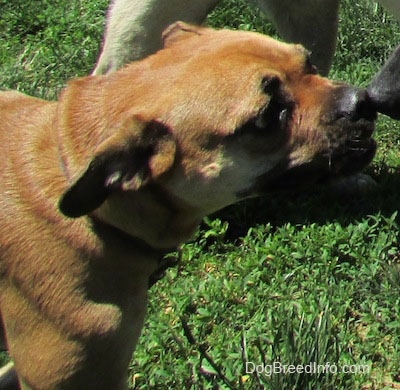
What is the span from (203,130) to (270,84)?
214 mm

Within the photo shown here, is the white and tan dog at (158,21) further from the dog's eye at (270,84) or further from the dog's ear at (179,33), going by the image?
the dog's eye at (270,84)

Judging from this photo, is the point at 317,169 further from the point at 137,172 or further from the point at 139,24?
the point at 139,24

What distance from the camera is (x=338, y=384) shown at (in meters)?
2.62

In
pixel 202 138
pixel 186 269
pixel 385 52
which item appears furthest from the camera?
pixel 385 52

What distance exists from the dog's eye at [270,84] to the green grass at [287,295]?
73cm

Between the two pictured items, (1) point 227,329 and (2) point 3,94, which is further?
(1) point 227,329

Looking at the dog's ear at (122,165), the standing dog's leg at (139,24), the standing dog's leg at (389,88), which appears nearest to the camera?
the dog's ear at (122,165)

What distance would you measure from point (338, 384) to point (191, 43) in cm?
109

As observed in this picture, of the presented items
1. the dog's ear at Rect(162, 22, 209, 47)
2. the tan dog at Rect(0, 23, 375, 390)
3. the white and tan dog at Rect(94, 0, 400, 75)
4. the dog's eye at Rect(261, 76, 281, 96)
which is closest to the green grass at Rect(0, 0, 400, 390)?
the tan dog at Rect(0, 23, 375, 390)

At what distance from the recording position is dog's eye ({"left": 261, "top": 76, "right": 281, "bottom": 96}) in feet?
7.53

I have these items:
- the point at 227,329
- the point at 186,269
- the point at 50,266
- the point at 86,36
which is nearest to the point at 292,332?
the point at 227,329

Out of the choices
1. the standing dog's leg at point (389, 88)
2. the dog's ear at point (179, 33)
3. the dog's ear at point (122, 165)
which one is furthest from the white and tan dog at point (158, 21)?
the dog's ear at point (122, 165)

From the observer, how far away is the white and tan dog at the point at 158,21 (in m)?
3.57

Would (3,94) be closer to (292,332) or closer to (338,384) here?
(292,332)
